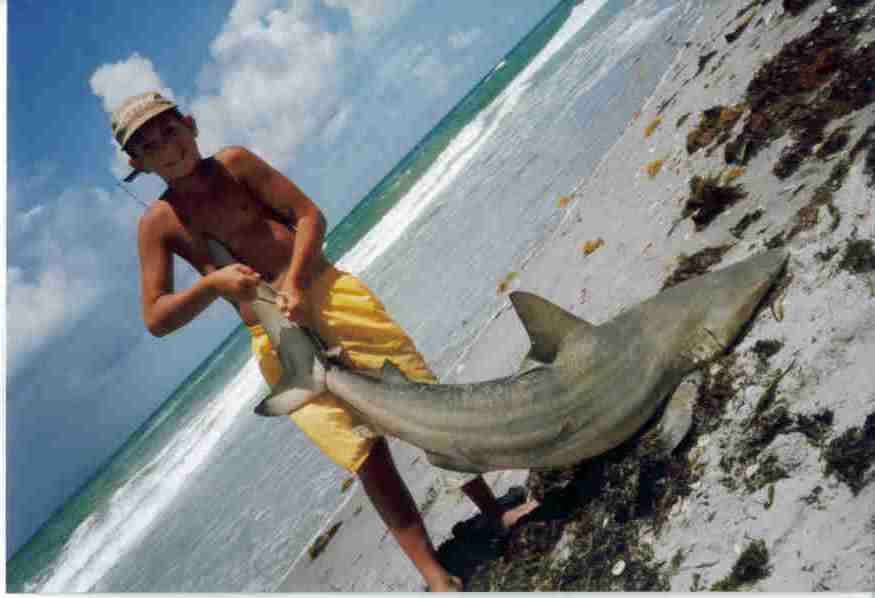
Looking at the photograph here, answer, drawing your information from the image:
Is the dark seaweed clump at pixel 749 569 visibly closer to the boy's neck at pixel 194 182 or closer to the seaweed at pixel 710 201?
the seaweed at pixel 710 201

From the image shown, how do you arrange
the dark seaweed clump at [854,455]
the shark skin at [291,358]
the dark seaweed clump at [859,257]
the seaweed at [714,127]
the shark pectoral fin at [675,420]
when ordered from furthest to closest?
the seaweed at [714,127]
the shark skin at [291,358]
the shark pectoral fin at [675,420]
the dark seaweed clump at [859,257]
the dark seaweed clump at [854,455]

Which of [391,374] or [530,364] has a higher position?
[391,374]

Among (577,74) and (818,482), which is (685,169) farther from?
(577,74)

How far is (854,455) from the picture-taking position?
1.89m

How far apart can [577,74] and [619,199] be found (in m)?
8.84

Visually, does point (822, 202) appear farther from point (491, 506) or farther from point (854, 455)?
point (491, 506)

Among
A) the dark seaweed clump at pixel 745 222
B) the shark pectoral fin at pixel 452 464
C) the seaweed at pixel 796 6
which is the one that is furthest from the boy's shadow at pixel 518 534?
the seaweed at pixel 796 6

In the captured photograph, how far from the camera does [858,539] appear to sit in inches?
69.4

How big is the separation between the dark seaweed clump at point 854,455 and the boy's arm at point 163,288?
1746 mm

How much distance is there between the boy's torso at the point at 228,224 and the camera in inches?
97.5

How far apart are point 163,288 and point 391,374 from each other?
0.82 metres

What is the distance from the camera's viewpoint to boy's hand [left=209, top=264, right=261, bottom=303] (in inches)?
92.0

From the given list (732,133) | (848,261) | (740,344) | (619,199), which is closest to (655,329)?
(740,344)

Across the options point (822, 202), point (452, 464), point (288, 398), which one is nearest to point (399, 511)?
point (452, 464)
